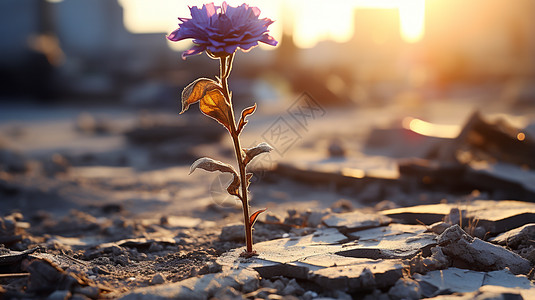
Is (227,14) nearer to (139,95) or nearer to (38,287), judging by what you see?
(38,287)

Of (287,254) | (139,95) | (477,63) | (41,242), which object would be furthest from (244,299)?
(477,63)

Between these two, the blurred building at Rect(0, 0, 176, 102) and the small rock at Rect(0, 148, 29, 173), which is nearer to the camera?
the small rock at Rect(0, 148, 29, 173)

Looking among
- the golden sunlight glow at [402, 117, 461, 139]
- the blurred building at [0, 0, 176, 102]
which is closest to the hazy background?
the blurred building at [0, 0, 176, 102]

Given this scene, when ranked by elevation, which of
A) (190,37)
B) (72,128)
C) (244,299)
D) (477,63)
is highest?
(477,63)

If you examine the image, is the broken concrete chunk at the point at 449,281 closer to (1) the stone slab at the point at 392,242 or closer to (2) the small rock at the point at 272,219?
(1) the stone slab at the point at 392,242

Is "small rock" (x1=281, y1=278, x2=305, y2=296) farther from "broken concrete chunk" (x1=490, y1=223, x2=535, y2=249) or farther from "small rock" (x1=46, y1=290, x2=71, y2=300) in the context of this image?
"broken concrete chunk" (x1=490, y1=223, x2=535, y2=249)

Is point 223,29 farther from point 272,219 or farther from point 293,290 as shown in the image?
point 272,219
